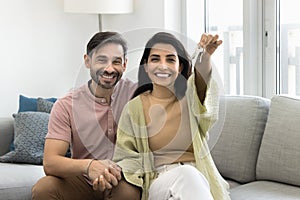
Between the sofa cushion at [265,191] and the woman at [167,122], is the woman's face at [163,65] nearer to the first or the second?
the woman at [167,122]

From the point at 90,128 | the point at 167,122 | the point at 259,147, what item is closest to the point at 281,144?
the point at 259,147

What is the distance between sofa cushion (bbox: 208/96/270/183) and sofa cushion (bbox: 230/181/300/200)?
0.36 ft

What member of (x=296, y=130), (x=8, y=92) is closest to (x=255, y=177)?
(x=296, y=130)

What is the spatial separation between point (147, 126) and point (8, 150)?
1.41 m

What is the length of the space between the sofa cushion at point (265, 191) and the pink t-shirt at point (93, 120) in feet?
1.85

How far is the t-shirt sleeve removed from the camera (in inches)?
82.3

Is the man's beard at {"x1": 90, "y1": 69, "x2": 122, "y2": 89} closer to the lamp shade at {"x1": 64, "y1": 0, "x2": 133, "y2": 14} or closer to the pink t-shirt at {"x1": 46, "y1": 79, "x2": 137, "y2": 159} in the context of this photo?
the pink t-shirt at {"x1": 46, "y1": 79, "x2": 137, "y2": 159}

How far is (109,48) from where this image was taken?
6.76 feet

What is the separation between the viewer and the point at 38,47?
12.3ft

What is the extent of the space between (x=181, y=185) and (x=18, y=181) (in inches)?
39.8

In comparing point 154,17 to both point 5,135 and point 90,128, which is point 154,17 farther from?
point 90,128

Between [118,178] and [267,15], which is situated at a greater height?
[267,15]

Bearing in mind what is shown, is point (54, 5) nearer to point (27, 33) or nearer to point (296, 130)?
point (27, 33)

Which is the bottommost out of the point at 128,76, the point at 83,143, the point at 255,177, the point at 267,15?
the point at 255,177
